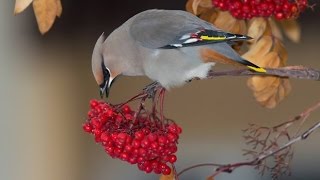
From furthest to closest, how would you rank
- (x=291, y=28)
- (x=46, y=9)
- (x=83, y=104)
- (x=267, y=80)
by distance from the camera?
(x=83, y=104) → (x=291, y=28) → (x=267, y=80) → (x=46, y=9)

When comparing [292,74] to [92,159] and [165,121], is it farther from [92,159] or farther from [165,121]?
[92,159]

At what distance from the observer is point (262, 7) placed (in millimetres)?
1312

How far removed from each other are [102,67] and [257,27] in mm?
255

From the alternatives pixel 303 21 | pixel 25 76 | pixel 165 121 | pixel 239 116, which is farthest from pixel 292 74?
pixel 25 76

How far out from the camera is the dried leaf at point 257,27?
1356mm

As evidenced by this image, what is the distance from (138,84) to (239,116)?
36 cm

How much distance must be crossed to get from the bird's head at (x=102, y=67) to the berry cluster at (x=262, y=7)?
0.57 feet

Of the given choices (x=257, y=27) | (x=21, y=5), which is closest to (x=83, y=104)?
(x=257, y=27)

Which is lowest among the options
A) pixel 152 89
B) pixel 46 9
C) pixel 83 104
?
pixel 83 104

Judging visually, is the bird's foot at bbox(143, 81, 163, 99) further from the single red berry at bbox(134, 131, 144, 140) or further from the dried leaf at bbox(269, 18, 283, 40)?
the dried leaf at bbox(269, 18, 283, 40)

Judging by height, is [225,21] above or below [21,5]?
below

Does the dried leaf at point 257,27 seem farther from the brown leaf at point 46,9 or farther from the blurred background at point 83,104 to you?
the blurred background at point 83,104

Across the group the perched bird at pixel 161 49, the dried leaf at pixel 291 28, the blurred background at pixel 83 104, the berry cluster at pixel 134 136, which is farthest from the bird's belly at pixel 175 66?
the blurred background at pixel 83 104

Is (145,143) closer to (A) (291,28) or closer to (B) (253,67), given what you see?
(B) (253,67)
